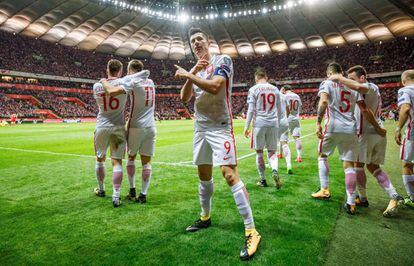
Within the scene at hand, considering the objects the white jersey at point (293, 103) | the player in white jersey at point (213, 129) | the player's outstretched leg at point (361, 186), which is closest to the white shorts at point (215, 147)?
the player in white jersey at point (213, 129)

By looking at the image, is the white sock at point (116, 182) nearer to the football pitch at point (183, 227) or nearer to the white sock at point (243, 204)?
the football pitch at point (183, 227)

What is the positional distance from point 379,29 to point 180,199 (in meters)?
58.9

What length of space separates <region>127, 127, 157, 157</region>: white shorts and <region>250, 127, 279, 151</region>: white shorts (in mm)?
2296

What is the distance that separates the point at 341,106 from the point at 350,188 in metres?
1.33

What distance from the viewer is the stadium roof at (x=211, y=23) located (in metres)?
45.3

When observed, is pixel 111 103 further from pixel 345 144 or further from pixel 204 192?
pixel 345 144

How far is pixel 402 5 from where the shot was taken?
4109 centimetres

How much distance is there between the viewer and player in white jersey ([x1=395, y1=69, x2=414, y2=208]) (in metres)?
4.53

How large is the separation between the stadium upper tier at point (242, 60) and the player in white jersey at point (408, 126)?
181 ft

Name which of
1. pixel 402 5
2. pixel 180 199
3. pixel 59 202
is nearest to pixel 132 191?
pixel 180 199

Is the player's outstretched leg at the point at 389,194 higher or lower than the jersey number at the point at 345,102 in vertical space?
lower

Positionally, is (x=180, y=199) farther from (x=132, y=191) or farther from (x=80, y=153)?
(x=80, y=153)

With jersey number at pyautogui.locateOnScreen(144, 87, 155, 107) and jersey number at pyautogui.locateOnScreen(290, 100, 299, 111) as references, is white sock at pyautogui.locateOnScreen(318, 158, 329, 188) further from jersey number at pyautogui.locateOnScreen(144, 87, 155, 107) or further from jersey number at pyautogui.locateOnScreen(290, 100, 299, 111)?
jersey number at pyautogui.locateOnScreen(290, 100, 299, 111)

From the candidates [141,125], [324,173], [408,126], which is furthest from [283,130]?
[141,125]
